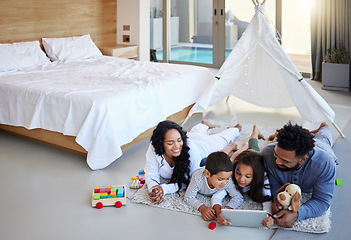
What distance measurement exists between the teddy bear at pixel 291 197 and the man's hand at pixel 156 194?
29.1 inches

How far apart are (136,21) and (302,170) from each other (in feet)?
13.3

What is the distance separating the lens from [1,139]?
13.0 ft

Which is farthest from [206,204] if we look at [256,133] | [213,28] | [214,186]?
[213,28]

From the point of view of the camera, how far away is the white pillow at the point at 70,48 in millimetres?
5066

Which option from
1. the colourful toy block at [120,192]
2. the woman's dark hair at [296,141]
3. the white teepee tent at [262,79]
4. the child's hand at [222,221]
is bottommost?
the child's hand at [222,221]

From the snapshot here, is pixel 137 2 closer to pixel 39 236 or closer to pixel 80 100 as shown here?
pixel 80 100

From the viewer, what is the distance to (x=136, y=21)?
19.6 ft

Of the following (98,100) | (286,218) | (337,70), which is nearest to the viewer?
(286,218)

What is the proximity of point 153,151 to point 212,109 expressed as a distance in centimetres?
215

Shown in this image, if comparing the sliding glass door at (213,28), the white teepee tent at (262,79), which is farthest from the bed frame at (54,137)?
the sliding glass door at (213,28)

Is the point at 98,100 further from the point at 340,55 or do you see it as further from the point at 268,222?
the point at 340,55

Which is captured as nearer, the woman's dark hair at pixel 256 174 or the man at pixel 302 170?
the man at pixel 302 170

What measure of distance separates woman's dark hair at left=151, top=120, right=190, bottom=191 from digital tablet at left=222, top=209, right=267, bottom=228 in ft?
1.52

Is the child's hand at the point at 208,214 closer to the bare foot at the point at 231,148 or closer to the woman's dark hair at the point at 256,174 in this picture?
the woman's dark hair at the point at 256,174
